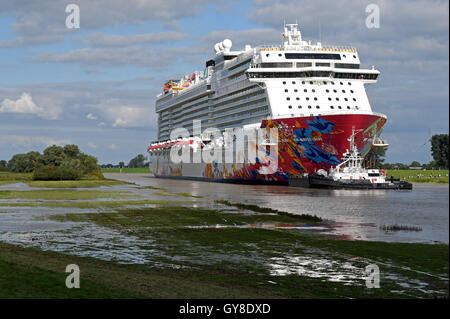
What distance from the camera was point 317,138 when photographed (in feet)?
204

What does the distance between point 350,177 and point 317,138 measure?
6.07 m

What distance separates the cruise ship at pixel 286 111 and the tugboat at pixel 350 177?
0.75m

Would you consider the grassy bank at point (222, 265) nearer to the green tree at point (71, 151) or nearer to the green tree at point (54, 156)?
the green tree at point (54, 156)

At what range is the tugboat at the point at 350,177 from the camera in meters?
62.4

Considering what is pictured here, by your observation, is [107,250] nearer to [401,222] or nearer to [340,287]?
[340,287]

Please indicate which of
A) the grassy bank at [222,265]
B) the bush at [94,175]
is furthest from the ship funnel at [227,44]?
the grassy bank at [222,265]

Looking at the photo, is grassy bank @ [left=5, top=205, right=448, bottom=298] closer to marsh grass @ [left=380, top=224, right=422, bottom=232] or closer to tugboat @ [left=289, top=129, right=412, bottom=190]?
marsh grass @ [left=380, top=224, right=422, bottom=232]

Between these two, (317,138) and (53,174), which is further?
(53,174)

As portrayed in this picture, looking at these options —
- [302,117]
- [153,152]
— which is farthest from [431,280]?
[153,152]

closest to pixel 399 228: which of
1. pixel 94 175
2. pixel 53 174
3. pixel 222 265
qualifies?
pixel 222 265

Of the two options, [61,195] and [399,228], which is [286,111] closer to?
[61,195]

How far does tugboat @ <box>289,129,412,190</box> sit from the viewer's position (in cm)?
6238

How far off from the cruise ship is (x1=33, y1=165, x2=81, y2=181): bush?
2646 centimetres

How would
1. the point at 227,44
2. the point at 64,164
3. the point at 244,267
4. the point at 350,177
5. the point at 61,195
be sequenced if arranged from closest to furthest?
the point at 244,267 < the point at 61,195 < the point at 350,177 < the point at 227,44 < the point at 64,164
